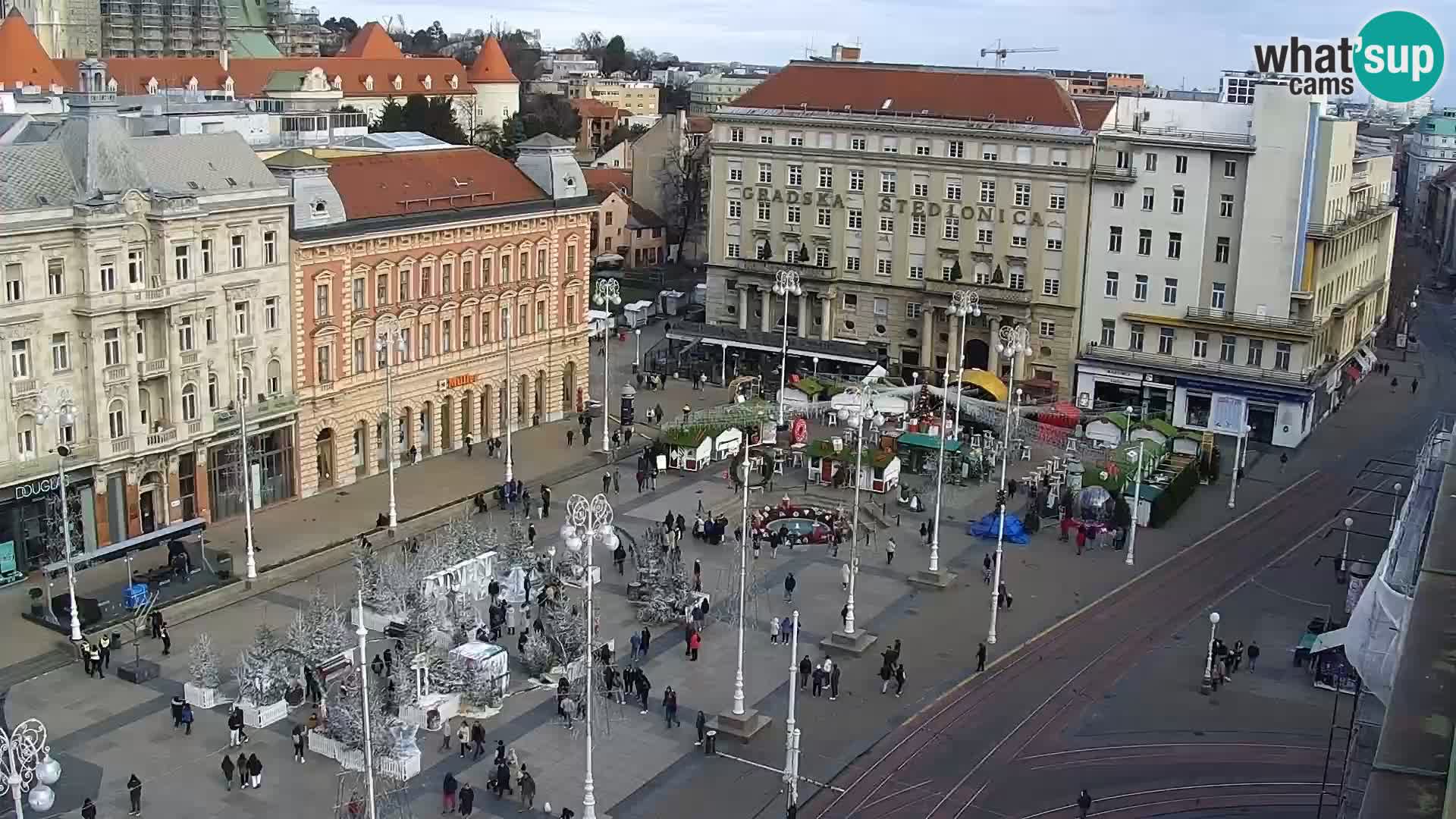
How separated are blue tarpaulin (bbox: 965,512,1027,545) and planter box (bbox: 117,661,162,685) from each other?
30.9 m

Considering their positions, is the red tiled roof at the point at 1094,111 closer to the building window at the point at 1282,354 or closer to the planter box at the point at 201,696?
the building window at the point at 1282,354

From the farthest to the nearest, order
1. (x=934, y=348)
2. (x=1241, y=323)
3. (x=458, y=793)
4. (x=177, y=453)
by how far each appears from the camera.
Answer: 1. (x=934, y=348)
2. (x=1241, y=323)
3. (x=177, y=453)
4. (x=458, y=793)

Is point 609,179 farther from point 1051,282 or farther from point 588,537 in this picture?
point 588,537

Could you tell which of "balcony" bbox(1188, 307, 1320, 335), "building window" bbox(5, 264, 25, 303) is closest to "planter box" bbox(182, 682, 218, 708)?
"building window" bbox(5, 264, 25, 303)

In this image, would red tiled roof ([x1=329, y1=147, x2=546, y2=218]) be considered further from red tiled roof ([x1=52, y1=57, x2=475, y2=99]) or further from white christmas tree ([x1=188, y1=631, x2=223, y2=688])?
red tiled roof ([x1=52, y1=57, x2=475, y2=99])

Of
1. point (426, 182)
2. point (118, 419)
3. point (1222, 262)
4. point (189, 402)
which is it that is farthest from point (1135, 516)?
point (118, 419)

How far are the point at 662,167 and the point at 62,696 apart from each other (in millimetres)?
92613

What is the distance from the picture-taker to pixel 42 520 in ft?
165

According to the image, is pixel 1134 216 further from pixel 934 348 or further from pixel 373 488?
pixel 373 488

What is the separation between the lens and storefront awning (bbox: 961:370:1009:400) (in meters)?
77.3

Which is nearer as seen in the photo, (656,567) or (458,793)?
(458,793)

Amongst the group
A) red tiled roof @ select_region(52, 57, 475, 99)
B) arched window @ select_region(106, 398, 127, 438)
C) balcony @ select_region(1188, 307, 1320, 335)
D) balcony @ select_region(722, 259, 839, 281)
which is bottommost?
arched window @ select_region(106, 398, 127, 438)

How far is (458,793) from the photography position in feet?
119

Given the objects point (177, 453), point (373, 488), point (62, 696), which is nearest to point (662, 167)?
point (373, 488)
